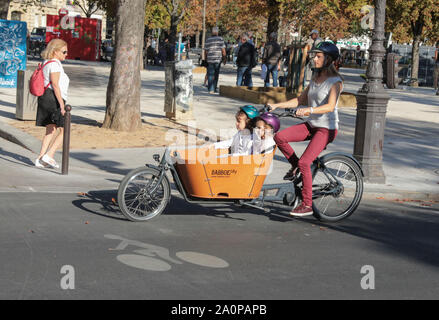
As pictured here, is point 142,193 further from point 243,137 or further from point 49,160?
point 49,160

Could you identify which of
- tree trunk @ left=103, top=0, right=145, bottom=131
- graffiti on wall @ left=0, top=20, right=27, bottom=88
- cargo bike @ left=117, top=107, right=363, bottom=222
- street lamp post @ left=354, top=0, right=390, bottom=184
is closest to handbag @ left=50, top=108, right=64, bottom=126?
cargo bike @ left=117, top=107, right=363, bottom=222

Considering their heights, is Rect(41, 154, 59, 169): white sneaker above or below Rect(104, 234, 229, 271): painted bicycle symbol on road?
above

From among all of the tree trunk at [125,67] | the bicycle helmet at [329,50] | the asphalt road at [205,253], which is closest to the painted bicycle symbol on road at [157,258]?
the asphalt road at [205,253]

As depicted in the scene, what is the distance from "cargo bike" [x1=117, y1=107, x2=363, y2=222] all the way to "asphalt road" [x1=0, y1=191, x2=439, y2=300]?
0.23 metres

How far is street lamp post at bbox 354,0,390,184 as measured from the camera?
32.4 ft

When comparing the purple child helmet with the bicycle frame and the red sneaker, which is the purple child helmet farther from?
the red sneaker

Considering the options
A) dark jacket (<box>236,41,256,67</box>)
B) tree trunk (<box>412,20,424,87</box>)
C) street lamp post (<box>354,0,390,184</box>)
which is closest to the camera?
street lamp post (<box>354,0,390,184</box>)

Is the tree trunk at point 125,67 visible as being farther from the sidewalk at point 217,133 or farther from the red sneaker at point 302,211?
the red sneaker at point 302,211

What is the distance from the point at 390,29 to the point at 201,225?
117ft

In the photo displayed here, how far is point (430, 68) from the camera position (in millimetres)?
38969

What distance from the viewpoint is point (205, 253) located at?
6020 mm

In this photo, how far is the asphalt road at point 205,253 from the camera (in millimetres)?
5027

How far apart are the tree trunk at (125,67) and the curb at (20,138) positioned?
1.69 m

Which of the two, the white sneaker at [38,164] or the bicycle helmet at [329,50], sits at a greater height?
the bicycle helmet at [329,50]
